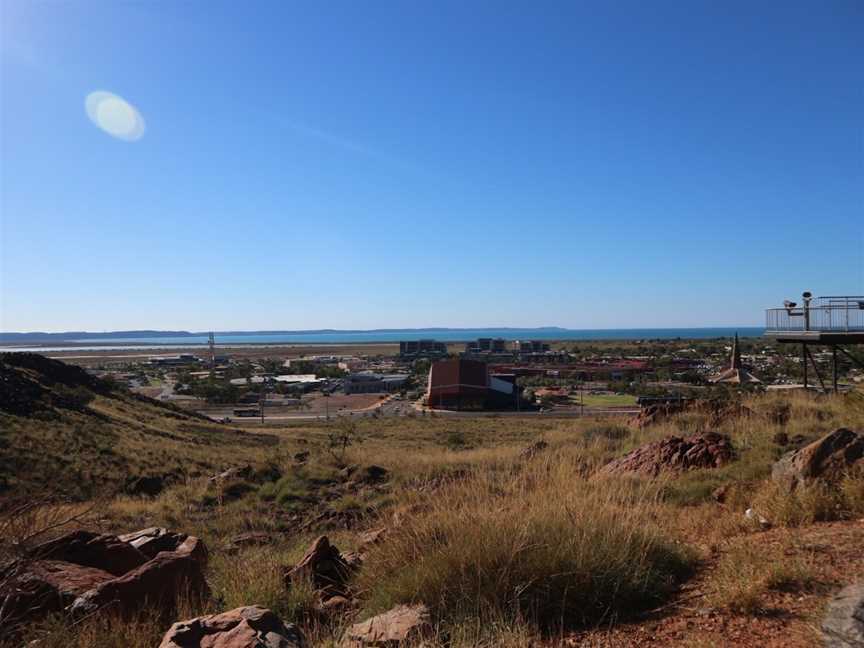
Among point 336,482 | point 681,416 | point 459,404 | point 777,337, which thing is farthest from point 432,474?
point 459,404

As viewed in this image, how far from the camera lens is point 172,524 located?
1361 cm

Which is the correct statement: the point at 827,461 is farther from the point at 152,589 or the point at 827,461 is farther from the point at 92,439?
the point at 92,439

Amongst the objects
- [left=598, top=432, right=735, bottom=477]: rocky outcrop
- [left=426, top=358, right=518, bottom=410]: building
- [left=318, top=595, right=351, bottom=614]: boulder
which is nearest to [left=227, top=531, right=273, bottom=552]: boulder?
[left=318, top=595, right=351, bottom=614]: boulder

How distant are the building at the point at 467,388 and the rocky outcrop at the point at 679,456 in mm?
52314

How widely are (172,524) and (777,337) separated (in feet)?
77.0

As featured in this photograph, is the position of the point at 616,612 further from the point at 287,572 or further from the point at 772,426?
the point at 772,426

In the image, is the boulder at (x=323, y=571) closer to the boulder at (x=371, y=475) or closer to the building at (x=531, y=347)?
the boulder at (x=371, y=475)

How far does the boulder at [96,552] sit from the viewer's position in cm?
624

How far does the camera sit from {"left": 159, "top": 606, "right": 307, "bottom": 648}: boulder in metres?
3.82

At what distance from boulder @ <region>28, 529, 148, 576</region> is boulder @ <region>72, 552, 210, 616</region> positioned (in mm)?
1072

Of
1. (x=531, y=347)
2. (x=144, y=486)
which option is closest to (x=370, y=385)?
(x=144, y=486)

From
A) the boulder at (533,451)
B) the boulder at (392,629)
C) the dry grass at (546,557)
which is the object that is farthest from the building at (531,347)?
the boulder at (392,629)

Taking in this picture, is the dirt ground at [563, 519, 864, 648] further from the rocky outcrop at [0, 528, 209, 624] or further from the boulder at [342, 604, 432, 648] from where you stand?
the rocky outcrop at [0, 528, 209, 624]

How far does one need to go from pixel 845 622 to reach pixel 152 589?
5.02m
